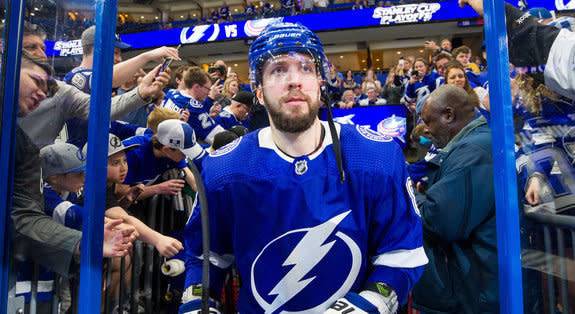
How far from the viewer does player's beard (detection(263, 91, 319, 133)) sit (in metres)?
1.37

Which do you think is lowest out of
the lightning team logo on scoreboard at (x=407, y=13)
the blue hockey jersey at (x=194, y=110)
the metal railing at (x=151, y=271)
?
the metal railing at (x=151, y=271)

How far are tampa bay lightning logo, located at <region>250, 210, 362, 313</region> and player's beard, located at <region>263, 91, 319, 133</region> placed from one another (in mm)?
307

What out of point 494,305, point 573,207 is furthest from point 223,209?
point 494,305

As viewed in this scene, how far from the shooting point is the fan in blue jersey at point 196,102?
4039 mm

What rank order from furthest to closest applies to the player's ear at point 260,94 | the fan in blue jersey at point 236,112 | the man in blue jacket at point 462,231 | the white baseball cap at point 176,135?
the fan in blue jersey at point 236,112, the white baseball cap at point 176,135, the man in blue jacket at point 462,231, the player's ear at point 260,94

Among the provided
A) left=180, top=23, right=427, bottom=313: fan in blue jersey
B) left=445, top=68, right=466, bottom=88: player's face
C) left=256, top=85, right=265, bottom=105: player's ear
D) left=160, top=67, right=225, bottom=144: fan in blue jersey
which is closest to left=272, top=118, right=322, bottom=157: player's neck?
left=180, top=23, right=427, bottom=313: fan in blue jersey

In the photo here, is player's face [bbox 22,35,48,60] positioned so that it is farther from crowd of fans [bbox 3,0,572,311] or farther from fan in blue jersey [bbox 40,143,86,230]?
fan in blue jersey [bbox 40,143,86,230]

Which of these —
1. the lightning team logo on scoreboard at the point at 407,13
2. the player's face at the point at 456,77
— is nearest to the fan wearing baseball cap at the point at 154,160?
the player's face at the point at 456,77

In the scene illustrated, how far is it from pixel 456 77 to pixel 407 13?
A: 38.4 ft

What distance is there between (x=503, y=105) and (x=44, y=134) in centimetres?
122

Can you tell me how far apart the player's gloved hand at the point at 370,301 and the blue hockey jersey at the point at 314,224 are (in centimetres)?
3

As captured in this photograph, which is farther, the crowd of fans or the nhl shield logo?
the nhl shield logo

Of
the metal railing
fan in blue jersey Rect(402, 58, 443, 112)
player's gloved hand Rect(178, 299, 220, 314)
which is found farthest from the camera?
fan in blue jersey Rect(402, 58, 443, 112)

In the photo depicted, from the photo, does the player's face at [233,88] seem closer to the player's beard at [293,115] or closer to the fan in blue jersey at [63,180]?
the player's beard at [293,115]
